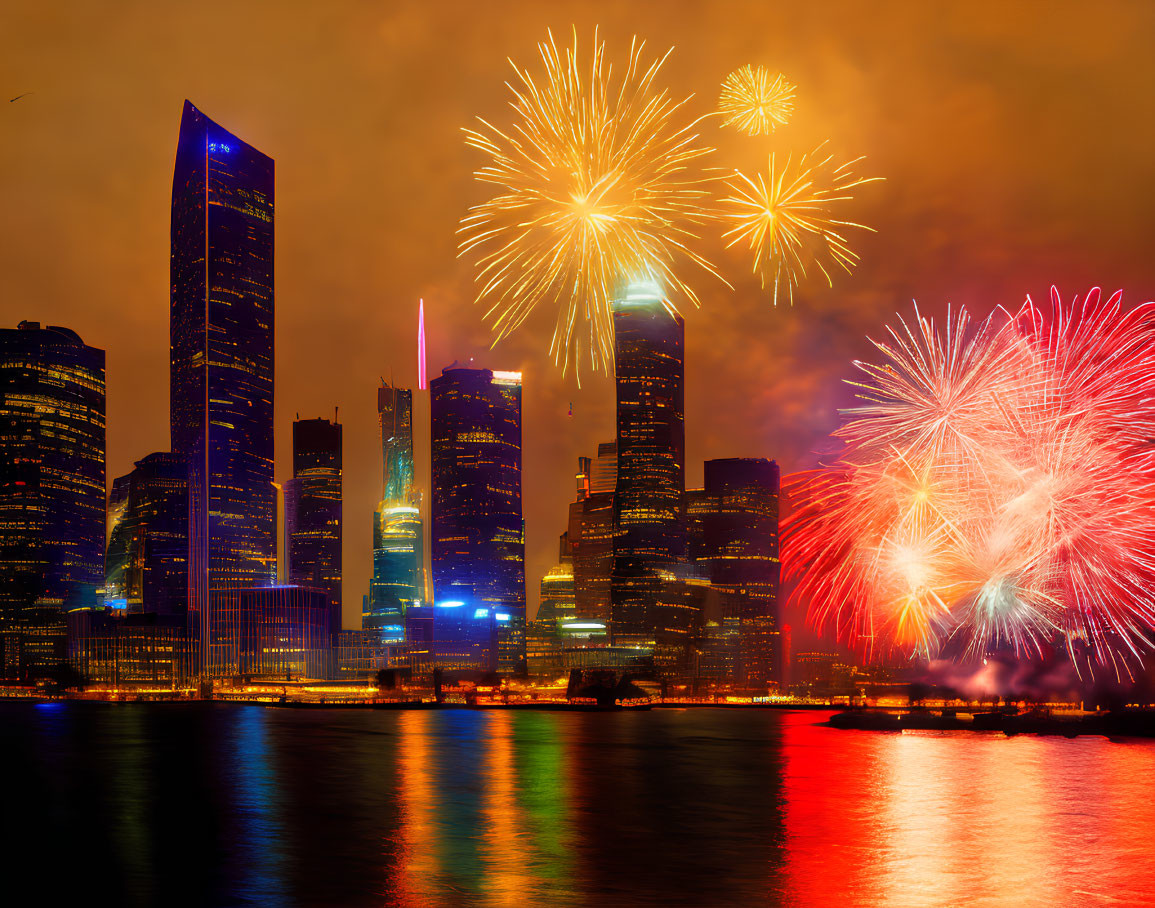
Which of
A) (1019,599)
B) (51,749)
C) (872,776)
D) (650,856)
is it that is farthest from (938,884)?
(51,749)

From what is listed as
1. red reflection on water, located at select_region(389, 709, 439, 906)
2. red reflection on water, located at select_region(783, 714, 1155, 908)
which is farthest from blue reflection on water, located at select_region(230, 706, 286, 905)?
red reflection on water, located at select_region(783, 714, 1155, 908)

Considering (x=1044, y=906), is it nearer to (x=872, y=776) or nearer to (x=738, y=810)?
(x=738, y=810)

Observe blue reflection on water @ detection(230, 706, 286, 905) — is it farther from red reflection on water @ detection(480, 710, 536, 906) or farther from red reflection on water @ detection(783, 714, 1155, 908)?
red reflection on water @ detection(783, 714, 1155, 908)

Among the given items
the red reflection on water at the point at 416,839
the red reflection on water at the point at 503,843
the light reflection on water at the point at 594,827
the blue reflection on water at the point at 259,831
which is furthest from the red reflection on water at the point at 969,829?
the blue reflection on water at the point at 259,831

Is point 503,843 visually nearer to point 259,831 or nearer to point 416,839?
point 416,839

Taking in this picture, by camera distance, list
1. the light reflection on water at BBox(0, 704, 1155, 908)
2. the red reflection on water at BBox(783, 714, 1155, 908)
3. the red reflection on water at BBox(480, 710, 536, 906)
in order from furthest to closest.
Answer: the light reflection on water at BBox(0, 704, 1155, 908) → the red reflection on water at BBox(783, 714, 1155, 908) → the red reflection on water at BBox(480, 710, 536, 906)

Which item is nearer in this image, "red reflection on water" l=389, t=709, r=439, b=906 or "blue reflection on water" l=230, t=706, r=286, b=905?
"red reflection on water" l=389, t=709, r=439, b=906
